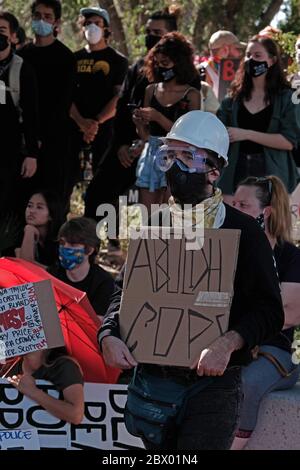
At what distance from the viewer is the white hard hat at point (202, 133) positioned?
3.83m

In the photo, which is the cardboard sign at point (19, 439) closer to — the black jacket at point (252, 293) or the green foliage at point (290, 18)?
the black jacket at point (252, 293)

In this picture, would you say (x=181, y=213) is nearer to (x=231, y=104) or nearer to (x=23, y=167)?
(x=231, y=104)

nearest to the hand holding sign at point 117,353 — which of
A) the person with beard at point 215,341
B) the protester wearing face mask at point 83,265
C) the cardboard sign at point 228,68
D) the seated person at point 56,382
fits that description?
the person with beard at point 215,341

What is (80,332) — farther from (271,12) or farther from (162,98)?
(271,12)

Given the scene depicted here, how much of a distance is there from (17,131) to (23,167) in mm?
274

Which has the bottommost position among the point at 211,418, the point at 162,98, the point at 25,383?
the point at 25,383

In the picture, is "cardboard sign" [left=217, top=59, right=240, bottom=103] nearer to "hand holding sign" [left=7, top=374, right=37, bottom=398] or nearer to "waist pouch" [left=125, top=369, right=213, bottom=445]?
"hand holding sign" [left=7, top=374, right=37, bottom=398]

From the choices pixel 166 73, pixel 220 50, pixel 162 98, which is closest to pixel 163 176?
pixel 162 98

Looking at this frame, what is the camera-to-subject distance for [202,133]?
3.84 m

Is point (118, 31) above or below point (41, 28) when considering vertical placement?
above

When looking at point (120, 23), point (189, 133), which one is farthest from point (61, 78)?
point (120, 23)

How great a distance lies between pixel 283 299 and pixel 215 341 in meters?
1.34

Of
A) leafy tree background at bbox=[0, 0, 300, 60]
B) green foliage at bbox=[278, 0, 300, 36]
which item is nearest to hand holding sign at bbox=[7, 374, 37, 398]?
leafy tree background at bbox=[0, 0, 300, 60]

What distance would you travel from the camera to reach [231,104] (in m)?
6.71
